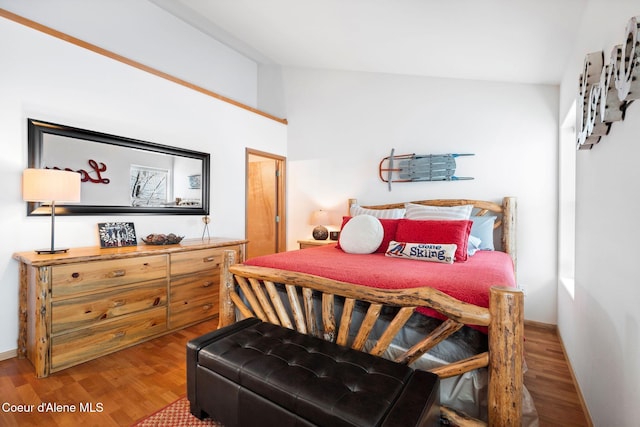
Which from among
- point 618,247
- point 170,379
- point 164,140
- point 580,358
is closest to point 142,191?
point 164,140

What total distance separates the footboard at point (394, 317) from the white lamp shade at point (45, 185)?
1213mm

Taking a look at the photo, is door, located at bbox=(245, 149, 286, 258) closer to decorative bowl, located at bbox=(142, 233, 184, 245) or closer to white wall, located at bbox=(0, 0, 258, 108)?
white wall, located at bbox=(0, 0, 258, 108)

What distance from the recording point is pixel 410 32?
2547 millimetres

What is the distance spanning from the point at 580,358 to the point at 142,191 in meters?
3.57

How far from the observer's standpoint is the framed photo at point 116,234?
2.58 meters

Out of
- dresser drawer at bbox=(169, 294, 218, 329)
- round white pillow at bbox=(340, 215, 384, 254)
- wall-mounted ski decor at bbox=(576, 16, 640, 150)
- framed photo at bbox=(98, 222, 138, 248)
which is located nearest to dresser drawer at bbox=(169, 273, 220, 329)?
dresser drawer at bbox=(169, 294, 218, 329)

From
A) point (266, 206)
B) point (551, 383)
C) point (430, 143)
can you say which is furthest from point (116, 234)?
point (551, 383)

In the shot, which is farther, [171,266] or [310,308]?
[171,266]

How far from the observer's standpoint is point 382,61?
11.0ft

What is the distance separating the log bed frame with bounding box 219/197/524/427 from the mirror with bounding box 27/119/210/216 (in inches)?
53.8

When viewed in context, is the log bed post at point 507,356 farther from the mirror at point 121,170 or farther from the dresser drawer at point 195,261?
the mirror at point 121,170

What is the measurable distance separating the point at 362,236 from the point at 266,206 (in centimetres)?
232

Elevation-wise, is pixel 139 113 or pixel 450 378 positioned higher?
pixel 139 113

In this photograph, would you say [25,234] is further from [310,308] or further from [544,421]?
[544,421]
